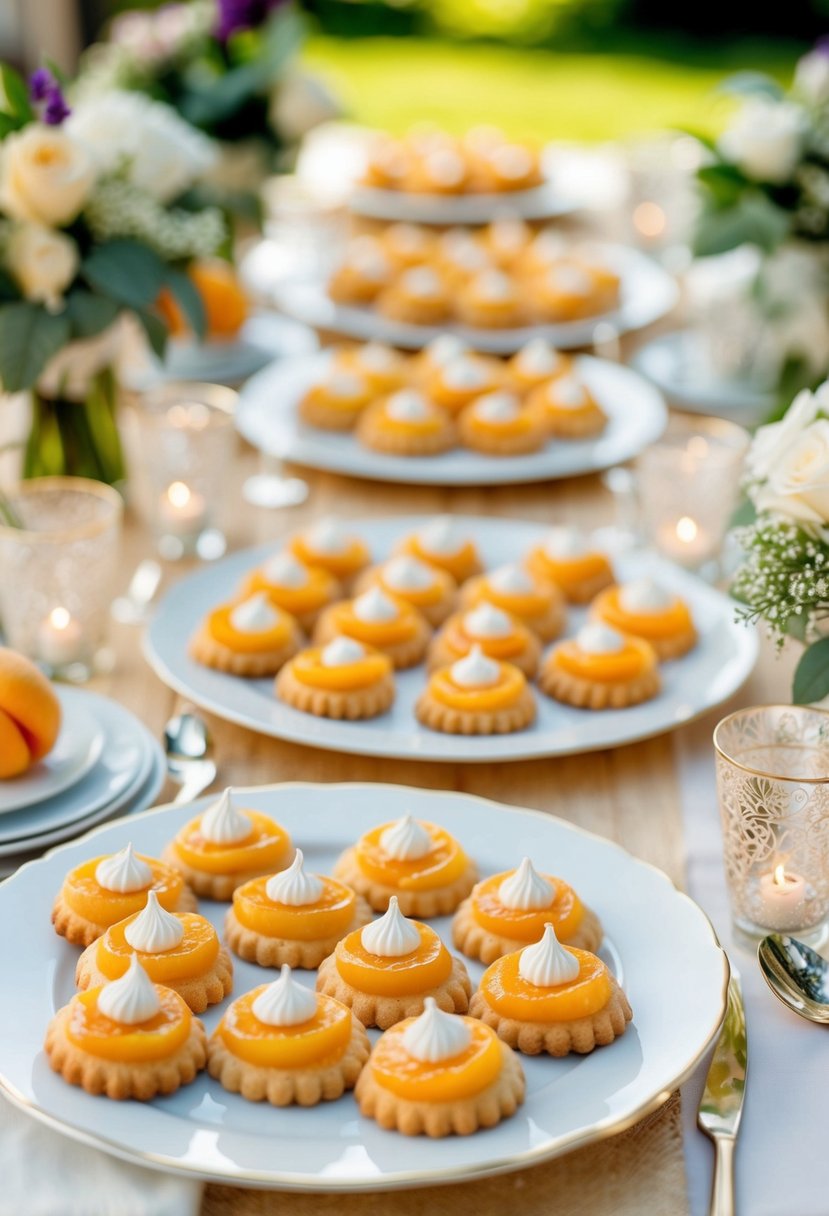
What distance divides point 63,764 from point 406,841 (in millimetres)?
437

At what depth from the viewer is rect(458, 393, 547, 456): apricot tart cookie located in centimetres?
283

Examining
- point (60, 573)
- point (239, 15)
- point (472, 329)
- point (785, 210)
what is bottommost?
point (472, 329)

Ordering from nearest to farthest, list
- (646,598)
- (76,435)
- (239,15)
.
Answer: (646,598), (76,435), (239,15)

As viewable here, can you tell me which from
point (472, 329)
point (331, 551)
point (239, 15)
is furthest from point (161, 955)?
point (239, 15)

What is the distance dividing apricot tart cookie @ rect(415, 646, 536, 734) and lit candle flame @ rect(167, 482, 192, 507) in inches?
26.8

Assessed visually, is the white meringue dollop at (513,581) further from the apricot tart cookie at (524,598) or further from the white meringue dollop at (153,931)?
the white meringue dollop at (153,931)

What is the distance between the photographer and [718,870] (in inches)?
71.4

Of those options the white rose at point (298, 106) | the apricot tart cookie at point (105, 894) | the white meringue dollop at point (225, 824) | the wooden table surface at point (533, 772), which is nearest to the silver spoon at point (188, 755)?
the wooden table surface at point (533, 772)

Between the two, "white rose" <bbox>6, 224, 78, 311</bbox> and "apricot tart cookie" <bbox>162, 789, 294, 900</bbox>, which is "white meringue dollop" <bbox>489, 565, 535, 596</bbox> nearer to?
"apricot tart cookie" <bbox>162, 789, 294, 900</bbox>

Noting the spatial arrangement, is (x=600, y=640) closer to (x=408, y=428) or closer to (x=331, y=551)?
(x=331, y=551)

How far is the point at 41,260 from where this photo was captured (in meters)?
2.36

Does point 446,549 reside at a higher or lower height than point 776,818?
lower

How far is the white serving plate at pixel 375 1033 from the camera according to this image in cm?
130

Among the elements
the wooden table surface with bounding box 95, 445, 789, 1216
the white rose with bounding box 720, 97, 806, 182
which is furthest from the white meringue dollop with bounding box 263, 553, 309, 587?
the white rose with bounding box 720, 97, 806, 182
